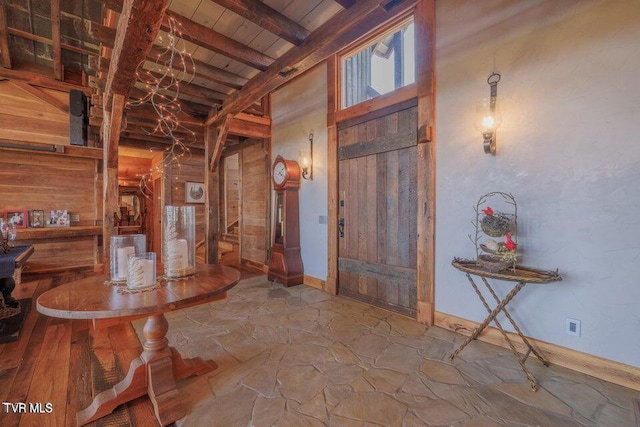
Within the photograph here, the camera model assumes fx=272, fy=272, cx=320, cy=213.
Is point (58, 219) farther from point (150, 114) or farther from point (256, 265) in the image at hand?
point (256, 265)

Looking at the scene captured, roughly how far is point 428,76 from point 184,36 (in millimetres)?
2309

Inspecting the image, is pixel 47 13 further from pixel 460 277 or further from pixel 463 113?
pixel 460 277

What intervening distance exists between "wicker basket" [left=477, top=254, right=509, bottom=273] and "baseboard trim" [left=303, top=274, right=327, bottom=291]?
7.06 feet

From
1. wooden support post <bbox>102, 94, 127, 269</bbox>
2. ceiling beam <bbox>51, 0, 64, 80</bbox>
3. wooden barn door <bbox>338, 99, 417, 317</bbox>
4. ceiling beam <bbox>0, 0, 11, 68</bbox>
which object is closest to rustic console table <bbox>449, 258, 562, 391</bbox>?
wooden barn door <bbox>338, 99, 417, 317</bbox>

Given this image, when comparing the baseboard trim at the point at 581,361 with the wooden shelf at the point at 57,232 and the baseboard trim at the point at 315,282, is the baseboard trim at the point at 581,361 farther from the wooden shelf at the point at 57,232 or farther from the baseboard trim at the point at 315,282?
the wooden shelf at the point at 57,232

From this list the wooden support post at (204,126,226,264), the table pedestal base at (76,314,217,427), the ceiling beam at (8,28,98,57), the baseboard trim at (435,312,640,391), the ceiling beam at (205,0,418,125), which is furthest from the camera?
the wooden support post at (204,126,226,264)

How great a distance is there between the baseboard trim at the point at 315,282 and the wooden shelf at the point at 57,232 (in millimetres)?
4051

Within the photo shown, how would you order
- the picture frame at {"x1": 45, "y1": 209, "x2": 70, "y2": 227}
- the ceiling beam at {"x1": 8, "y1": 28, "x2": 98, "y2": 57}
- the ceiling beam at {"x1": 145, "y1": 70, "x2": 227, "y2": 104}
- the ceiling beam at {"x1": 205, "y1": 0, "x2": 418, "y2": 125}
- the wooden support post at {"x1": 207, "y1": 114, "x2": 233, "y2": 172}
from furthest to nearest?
the picture frame at {"x1": 45, "y1": 209, "x2": 70, "y2": 227}
the wooden support post at {"x1": 207, "y1": 114, "x2": 233, "y2": 172}
the ceiling beam at {"x1": 145, "y1": 70, "x2": 227, "y2": 104}
the ceiling beam at {"x1": 8, "y1": 28, "x2": 98, "y2": 57}
the ceiling beam at {"x1": 205, "y1": 0, "x2": 418, "y2": 125}

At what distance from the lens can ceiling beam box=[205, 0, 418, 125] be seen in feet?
6.23

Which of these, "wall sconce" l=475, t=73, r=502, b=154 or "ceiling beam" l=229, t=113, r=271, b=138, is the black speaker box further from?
"wall sconce" l=475, t=73, r=502, b=154

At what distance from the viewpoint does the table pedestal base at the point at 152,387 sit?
147 centimetres

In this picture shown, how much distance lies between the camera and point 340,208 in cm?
360

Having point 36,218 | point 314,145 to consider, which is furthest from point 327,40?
point 36,218

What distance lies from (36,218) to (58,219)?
10.6 inches
